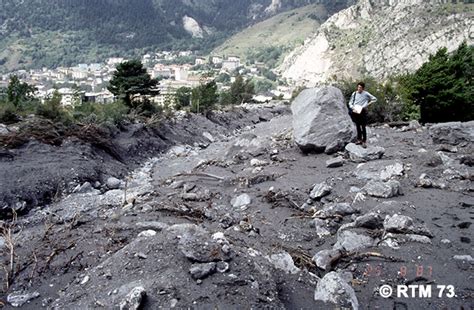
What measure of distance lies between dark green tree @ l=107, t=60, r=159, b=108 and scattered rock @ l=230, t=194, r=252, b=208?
19491 mm

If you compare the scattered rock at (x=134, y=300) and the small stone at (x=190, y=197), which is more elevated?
the scattered rock at (x=134, y=300)

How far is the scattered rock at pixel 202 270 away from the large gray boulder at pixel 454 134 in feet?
31.1

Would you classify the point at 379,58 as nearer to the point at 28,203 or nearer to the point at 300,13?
the point at 28,203

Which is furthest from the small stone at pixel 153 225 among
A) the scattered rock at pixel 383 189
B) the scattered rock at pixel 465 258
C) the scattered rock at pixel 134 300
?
the scattered rock at pixel 465 258

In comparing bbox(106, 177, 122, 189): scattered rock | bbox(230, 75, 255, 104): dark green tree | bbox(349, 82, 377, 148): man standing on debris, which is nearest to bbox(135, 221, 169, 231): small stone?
bbox(106, 177, 122, 189): scattered rock

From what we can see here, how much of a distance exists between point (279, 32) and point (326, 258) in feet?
600

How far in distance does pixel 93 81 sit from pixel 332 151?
369 ft

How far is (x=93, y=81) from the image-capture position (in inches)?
4331

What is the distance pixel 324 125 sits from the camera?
1054cm

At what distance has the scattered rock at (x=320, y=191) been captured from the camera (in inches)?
289

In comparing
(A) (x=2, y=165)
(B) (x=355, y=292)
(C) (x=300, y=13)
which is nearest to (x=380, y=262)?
(B) (x=355, y=292)

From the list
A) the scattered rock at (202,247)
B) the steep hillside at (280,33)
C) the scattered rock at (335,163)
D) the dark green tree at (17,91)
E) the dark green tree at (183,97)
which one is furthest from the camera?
the steep hillside at (280,33)

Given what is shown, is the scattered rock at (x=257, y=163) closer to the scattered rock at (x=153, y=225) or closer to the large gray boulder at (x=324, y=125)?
the large gray boulder at (x=324, y=125)

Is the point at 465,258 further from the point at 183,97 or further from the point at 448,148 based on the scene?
the point at 183,97
